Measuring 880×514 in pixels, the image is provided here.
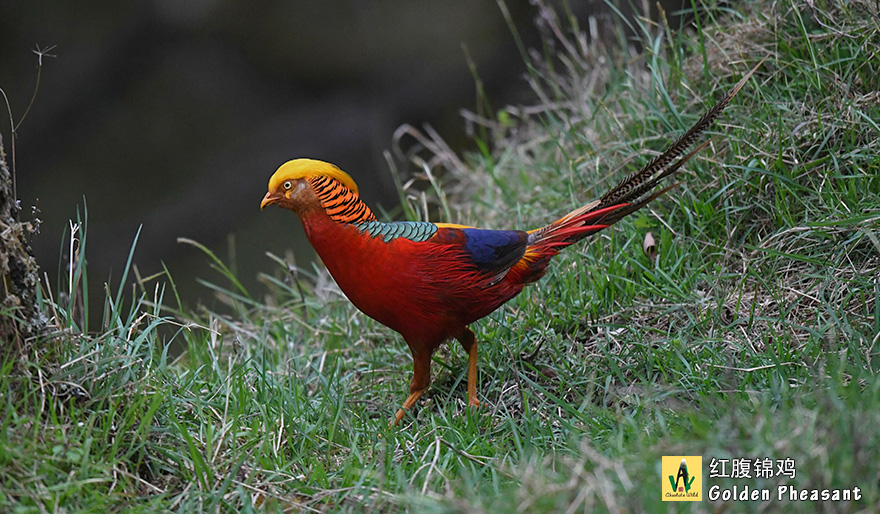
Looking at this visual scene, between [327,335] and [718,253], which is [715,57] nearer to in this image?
[718,253]

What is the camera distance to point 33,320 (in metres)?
2.24

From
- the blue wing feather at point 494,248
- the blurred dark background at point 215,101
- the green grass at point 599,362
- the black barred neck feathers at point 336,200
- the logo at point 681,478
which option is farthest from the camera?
the blurred dark background at point 215,101

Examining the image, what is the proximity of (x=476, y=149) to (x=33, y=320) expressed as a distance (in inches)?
215

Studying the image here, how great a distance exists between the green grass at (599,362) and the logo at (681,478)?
3cm

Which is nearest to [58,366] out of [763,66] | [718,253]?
[718,253]

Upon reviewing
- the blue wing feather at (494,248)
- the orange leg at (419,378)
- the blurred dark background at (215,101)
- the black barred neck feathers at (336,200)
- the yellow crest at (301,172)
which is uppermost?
the blurred dark background at (215,101)

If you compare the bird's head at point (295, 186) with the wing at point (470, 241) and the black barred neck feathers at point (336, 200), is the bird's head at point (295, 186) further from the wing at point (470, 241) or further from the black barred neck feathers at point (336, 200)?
the wing at point (470, 241)

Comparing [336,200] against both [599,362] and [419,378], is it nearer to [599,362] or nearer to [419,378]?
[419,378]

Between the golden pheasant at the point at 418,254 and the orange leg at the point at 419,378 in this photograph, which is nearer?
the golden pheasant at the point at 418,254

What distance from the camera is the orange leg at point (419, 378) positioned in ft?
10.0

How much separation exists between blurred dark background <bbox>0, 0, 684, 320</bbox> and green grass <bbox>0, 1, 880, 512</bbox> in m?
2.71

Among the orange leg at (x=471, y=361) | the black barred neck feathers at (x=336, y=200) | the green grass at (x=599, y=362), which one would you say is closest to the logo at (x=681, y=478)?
the green grass at (x=599, y=362)

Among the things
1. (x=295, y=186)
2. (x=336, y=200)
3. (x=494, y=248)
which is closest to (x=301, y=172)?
(x=295, y=186)

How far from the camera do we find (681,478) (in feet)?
5.98
